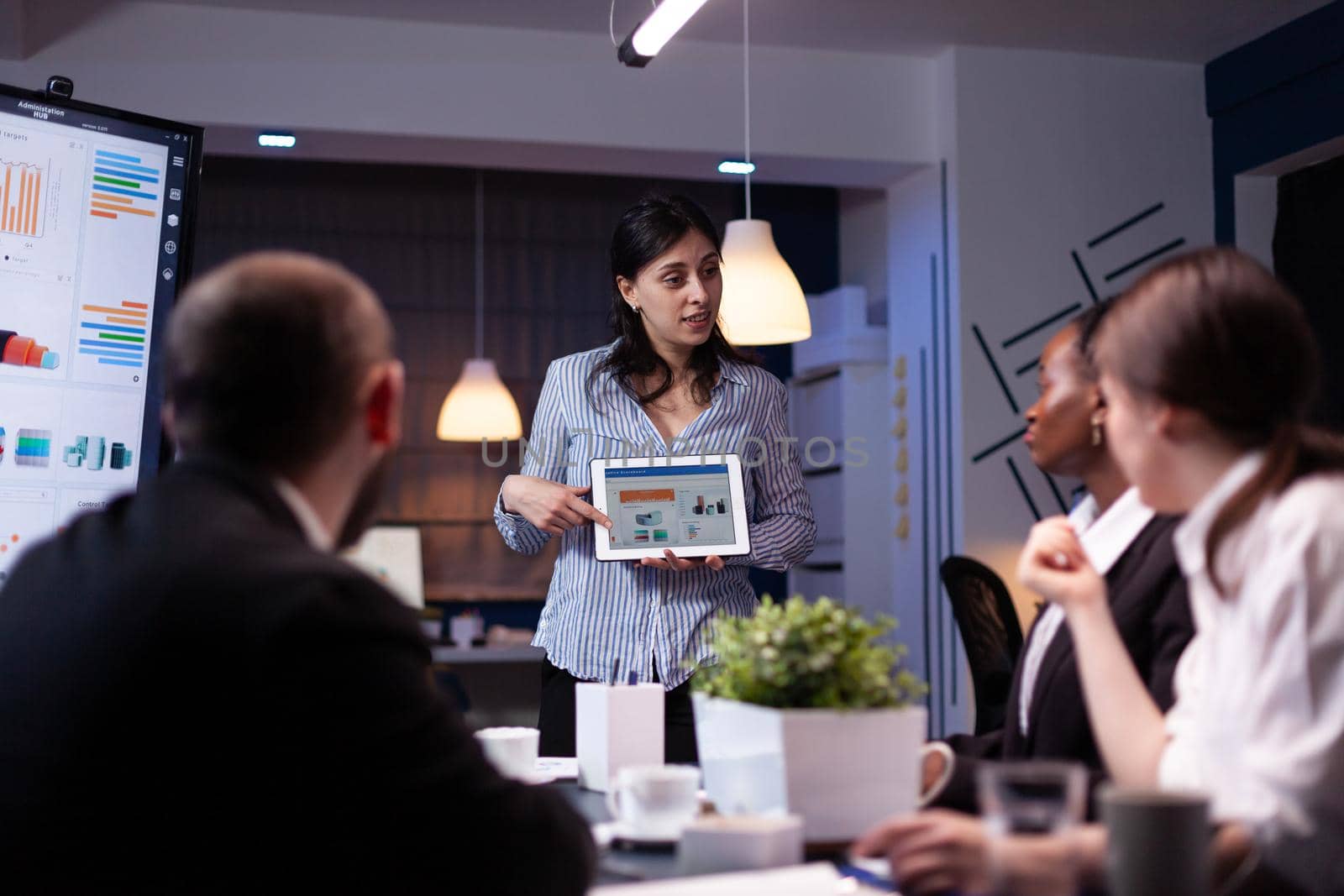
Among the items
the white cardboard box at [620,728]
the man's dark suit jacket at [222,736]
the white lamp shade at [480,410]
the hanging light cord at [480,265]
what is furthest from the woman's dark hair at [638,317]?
the hanging light cord at [480,265]

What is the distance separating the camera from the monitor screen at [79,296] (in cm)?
246

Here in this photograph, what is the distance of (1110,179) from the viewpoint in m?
5.49

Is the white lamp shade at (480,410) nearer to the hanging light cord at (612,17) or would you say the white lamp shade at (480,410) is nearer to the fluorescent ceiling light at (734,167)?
the fluorescent ceiling light at (734,167)

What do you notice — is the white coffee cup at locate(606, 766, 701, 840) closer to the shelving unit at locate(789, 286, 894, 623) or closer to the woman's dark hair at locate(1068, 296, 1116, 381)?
the woman's dark hair at locate(1068, 296, 1116, 381)

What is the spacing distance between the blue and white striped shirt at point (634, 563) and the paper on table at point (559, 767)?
36 centimetres

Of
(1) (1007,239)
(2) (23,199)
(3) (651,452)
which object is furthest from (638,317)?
(1) (1007,239)

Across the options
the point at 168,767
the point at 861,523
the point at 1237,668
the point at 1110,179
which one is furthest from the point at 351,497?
the point at 861,523

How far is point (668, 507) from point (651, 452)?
13 cm

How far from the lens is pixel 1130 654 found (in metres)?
1.58

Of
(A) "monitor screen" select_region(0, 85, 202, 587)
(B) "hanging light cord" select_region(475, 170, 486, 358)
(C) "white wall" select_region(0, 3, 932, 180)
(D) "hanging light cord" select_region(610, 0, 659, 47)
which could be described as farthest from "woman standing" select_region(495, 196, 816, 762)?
(B) "hanging light cord" select_region(475, 170, 486, 358)

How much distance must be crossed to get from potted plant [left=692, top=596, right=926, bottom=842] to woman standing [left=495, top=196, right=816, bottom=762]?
1.12 meters

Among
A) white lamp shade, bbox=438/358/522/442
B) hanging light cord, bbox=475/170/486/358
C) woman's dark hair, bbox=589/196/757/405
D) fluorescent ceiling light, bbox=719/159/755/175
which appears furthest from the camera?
hanging light cord, bbox=475/170/486/358

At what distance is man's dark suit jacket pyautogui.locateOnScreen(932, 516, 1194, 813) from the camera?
1.52 m

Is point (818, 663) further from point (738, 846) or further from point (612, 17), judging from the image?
point (612, 17)
